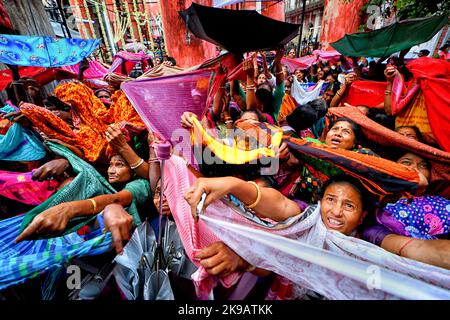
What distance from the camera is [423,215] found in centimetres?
168

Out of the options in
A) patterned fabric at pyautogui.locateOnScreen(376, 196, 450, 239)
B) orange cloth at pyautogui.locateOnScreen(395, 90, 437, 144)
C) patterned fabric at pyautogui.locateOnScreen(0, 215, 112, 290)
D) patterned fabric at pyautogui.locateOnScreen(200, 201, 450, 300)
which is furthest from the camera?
orange cloth at pyautogui.locateOnScreen(395, 90, 437, 144)

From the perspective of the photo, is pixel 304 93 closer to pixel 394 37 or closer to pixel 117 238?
pixel 394 37

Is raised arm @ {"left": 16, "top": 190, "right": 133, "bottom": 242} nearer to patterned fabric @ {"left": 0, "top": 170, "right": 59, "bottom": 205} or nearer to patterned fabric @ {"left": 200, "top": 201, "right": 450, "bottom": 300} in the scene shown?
patterned fabric @ {"left": 0, "top": 170, "right": 59, "bottom": 205}

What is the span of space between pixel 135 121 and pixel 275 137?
5.07 feet

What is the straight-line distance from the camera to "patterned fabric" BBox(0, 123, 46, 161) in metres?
1.81

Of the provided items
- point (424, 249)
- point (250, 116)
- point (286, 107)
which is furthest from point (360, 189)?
point (286, 107)

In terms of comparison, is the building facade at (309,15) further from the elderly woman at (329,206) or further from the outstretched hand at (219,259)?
the outstretched hand at (219,259)

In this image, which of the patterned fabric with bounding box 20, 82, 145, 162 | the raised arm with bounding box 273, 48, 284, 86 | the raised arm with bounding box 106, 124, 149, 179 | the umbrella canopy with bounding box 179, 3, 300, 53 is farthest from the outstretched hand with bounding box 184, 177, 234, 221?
the raised arm with bounding box 273, 48, 284, 86

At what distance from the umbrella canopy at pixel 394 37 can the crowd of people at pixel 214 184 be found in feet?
5.78

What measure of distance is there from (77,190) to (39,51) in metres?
3.10

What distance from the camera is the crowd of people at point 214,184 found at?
1.16 meters

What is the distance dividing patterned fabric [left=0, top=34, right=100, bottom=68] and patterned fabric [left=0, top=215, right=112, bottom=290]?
294cm

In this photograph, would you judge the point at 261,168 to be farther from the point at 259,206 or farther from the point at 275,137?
the point at 259,206

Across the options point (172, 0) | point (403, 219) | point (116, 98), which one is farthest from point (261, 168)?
point (172, 0)
